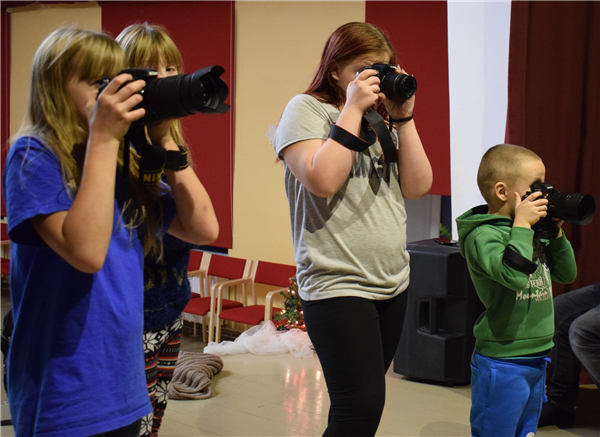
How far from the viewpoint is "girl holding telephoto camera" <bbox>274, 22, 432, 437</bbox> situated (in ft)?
4.81

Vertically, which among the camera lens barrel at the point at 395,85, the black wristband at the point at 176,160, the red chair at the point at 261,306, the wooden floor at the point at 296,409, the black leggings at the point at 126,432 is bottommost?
the wooden floor at the point at 296,409

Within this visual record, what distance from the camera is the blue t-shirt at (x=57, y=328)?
97 cm

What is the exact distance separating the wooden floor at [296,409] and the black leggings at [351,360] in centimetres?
132

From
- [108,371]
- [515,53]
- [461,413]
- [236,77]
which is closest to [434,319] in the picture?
[461,413]

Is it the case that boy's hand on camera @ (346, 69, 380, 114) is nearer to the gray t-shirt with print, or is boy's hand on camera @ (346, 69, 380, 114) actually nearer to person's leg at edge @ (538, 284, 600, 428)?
the gray t-shirt with print

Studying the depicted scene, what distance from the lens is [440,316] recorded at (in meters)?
3.48

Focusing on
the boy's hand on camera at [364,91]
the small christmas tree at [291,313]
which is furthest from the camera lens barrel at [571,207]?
the small christmas tree at [291,313]

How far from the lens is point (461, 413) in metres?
2.97

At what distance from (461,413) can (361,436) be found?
168 cm

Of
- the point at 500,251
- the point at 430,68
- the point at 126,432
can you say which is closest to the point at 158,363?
the point at 126,432

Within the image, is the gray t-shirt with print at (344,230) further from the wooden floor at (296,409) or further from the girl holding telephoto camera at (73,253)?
the wooden floor at (296,409)

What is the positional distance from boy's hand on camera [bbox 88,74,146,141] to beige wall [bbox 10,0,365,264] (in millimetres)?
4157

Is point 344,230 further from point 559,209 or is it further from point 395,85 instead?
point 559,209

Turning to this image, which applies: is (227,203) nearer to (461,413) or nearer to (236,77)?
(236,77)
